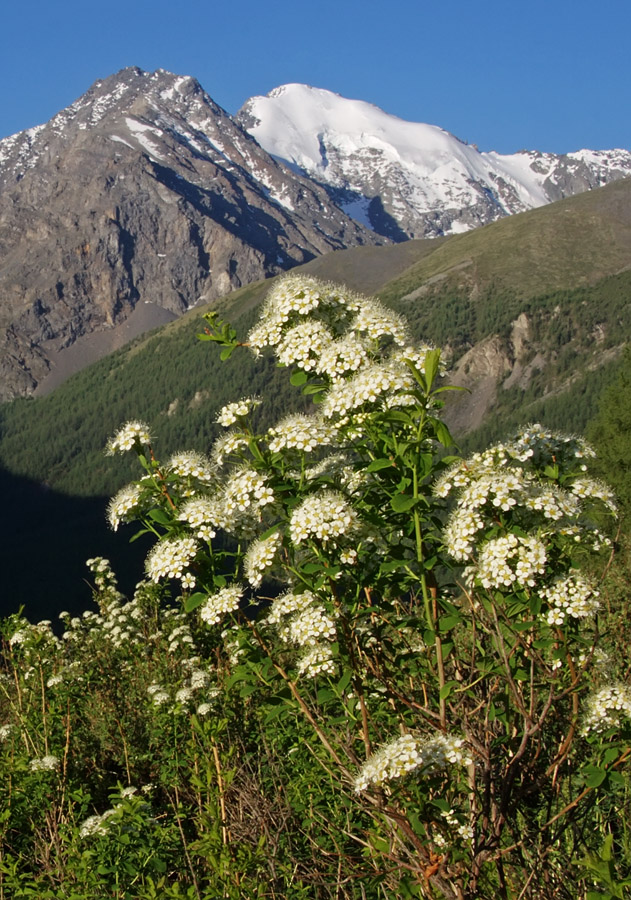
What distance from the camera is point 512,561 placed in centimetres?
459

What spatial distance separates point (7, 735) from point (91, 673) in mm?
1402

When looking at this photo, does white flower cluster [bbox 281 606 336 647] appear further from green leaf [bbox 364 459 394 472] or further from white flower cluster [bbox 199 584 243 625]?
Result: green leaf [bbox 364 459 394 472]

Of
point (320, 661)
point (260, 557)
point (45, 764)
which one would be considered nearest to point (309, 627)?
point (320, 661)

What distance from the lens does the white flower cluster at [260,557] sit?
16.1ft

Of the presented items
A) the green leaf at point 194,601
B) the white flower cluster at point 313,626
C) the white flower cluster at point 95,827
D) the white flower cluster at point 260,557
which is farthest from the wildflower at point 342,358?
the white flower cluster at point 95,827

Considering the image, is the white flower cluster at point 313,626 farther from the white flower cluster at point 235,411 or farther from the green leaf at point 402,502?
the white flower cluster at point 235,411

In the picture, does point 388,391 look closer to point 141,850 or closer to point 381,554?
point 381,554

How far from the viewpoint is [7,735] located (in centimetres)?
789

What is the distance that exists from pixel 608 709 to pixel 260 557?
2234 millimetres

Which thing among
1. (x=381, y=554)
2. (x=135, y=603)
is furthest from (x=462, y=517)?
(x=135, y=603)

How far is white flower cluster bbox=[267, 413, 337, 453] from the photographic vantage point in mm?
4891

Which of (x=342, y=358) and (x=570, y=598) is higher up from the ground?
(x=342, y=358)

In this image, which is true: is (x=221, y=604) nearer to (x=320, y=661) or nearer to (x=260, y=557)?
(x=260, y=557)

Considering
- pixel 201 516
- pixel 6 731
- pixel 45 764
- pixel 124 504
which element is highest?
pixel 124 504
